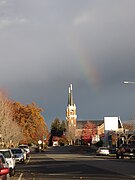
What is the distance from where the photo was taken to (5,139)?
7162cm

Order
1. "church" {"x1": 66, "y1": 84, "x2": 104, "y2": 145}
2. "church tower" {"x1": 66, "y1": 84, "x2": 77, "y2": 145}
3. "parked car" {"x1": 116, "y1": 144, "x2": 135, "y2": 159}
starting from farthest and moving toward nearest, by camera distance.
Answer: "church tower" {"x1": 66, "y1": 84, "x2": 77, "y2": 145}, "church" {"x1": 66, "y1": 84, "x2": 104, "y2": 145}, "parked car" {"x1": 116, "y1": 144, "x2": 135, "y2": 159}

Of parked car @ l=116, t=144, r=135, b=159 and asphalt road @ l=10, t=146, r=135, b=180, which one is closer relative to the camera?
asphalt road @ l=10, t=146, r=135, b=180

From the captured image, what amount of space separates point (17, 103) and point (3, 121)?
26788mm

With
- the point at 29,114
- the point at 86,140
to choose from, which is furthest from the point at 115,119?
the point at 29,114

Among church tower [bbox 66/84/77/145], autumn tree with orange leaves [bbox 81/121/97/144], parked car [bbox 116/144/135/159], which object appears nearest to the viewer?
parked car [bbox 116/144/135/159]

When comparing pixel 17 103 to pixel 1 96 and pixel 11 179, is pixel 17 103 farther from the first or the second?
pixel 11 179

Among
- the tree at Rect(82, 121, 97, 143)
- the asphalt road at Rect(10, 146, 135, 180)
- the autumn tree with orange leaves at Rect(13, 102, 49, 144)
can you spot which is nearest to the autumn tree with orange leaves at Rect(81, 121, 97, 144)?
the tree at Rect(82, 121, 97, 143)

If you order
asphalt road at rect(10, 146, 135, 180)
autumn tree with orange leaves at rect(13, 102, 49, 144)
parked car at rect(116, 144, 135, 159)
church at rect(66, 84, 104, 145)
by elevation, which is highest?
church at rect(66, 84, 104, 145)

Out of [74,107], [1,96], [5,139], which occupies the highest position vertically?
[74,107]

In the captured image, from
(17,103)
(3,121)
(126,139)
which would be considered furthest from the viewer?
(17,103)

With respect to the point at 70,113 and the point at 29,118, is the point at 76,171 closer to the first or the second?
the point at 29,118

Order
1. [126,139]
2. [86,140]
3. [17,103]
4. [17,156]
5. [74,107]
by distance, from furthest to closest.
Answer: [74,107] < [86,140] < [17,103] < [126,139] < [17,156]

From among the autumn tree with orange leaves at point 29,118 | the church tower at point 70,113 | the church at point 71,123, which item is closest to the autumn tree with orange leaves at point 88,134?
the church at point 71,123

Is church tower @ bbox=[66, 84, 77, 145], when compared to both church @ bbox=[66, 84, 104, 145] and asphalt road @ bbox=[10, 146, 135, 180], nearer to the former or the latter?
church @ bbox=[66, 84, 104, 145]
